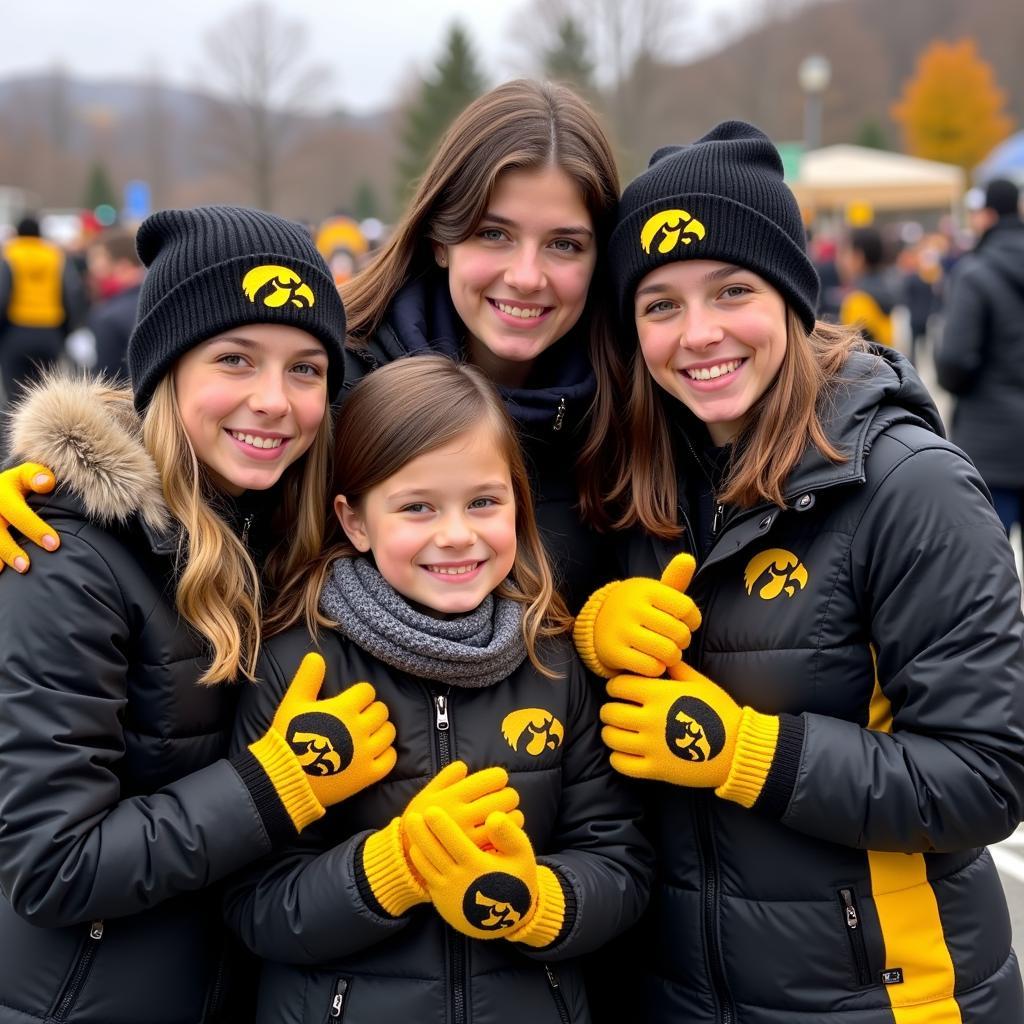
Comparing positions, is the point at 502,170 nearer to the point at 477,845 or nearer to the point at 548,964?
the point at 477,845

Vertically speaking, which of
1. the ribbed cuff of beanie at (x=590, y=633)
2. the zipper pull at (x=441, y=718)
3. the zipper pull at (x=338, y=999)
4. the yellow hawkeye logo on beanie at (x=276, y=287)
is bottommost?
the zipper pull at (x=338, y=999)

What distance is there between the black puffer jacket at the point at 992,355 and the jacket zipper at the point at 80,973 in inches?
183

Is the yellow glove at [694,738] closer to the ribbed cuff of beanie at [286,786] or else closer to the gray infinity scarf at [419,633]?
the gray infinity scarf at [419,633]

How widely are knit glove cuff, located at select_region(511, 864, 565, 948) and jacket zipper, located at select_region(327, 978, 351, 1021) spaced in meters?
0.31

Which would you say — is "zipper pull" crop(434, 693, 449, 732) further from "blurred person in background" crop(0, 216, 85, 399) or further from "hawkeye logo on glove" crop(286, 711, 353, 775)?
"blurred person in background" crop(0, 216, 85, 399)

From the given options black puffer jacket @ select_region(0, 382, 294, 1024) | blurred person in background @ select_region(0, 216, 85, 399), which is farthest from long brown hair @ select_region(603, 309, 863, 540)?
blurred person in background @ select_region(0, 216, 85, 399)

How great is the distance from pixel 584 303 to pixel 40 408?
119cm

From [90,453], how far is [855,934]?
1578mm

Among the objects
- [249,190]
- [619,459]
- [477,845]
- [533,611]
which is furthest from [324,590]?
[249,190]

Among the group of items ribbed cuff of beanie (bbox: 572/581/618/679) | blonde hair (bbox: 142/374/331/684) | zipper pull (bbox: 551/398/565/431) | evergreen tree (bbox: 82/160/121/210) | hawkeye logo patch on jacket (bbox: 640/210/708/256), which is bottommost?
evergreen tree (bbox: 82/160/121/210)

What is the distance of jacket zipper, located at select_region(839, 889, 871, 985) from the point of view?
2.08m

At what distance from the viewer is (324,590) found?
2.26m

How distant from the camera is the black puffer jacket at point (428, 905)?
2.03m

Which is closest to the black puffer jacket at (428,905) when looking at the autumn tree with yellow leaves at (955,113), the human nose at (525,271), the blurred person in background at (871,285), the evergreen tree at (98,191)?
the human nose at (525,271)
